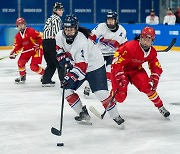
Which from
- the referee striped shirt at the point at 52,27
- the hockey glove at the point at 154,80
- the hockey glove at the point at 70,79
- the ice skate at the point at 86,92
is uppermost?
the referee striped shirt at the point at 52,27

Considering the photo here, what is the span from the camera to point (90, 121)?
4.71 metres

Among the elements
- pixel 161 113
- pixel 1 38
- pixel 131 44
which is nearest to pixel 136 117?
pixel 161 113

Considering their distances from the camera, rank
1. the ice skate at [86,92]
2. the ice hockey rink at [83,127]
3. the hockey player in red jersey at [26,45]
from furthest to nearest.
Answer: the hockey player in red jersey at [26,45]
the ice skate at [86,92]
the ice hockey rink at [83,127]

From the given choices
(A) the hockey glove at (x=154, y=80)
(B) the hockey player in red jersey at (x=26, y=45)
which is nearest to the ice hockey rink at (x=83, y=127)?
A: (A) the hockey glove at (x=154, y=80)

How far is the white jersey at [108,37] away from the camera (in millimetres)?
5988

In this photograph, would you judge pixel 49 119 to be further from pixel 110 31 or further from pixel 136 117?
pixel 110 31

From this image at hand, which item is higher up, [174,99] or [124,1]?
[124,1]

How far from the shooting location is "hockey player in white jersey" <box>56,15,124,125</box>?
409 centimetres

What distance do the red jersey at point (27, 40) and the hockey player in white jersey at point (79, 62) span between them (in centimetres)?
304

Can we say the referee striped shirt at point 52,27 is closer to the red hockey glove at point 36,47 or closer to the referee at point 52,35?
the referee at point 52,35

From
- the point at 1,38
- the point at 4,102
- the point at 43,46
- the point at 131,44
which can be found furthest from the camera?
the point at 1,38

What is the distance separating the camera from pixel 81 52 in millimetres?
4105

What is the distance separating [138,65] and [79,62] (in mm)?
944

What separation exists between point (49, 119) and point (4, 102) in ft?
3.92
